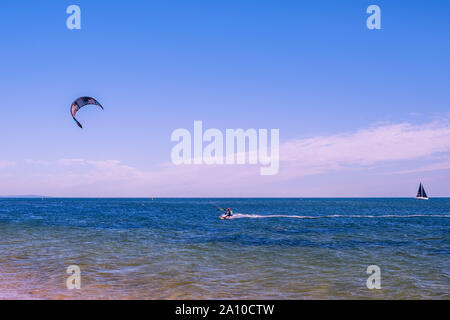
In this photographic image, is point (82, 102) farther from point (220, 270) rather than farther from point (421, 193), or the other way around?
point (421, 193)

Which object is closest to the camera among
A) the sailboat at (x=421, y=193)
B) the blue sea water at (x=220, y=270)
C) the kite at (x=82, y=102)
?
the blue sea water at (x=220, y=270)

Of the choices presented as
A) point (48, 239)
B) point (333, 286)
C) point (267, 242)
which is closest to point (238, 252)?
point (267, 242)

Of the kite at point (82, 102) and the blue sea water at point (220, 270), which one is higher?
the kite at point (82, 102)

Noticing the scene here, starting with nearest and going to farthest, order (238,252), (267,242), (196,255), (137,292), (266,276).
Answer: (137,292) < (266,276) < (196,255) < (238,252) < (267,242)

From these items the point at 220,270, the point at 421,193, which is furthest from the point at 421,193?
the point at 220,270

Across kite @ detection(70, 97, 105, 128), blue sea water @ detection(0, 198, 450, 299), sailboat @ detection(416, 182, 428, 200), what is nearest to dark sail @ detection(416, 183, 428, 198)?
sailboat @ detection(416, 182, 428, 200)

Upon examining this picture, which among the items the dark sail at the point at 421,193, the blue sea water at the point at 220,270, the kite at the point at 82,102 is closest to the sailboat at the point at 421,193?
the dark sail at the point at 421,193

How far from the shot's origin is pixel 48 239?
26000mm

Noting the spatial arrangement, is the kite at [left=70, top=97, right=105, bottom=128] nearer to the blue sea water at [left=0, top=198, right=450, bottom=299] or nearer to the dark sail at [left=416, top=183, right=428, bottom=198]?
the blue sea water at [left=0, top=198, right=450, bottom=299]

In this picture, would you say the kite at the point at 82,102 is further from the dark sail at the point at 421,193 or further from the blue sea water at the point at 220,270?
the dark sail at the point at 421,193

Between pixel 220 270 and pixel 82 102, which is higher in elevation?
pixel 82 102
